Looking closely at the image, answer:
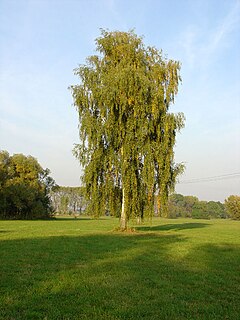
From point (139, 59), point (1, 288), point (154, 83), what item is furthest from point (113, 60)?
point (1, 288)

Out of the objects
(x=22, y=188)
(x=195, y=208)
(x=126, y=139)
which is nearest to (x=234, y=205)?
(x=195, y=208)

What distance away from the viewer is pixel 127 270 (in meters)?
11.4

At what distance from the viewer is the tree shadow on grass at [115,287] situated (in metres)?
6.75

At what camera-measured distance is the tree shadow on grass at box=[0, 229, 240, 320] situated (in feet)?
22.1

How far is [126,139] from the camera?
26.6 metres

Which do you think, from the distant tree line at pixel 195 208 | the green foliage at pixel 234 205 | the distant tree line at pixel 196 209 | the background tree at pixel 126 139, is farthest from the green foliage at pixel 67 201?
the background tree at pixel 126 139

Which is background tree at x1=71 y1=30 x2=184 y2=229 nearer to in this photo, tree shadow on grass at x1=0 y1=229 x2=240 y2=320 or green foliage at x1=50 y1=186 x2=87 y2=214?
tree shadow on grass at x1=0 y1=229 x2=240 y2=320

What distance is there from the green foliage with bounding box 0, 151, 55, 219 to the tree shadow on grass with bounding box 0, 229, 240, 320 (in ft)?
181

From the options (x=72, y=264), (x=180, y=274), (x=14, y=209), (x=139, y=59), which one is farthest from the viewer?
(x=14, y=209)

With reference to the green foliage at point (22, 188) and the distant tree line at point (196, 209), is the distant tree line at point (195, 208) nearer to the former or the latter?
the distant tree line at point (196, 209)

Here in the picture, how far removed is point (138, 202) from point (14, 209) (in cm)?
5055

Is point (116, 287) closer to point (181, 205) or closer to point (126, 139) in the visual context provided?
point (126, 139)

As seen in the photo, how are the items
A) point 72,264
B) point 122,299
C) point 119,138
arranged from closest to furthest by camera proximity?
1. point 122,299
2. point 72,264
3. point 119,138

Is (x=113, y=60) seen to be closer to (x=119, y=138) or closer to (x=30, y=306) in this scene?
(x=119, y=138)
